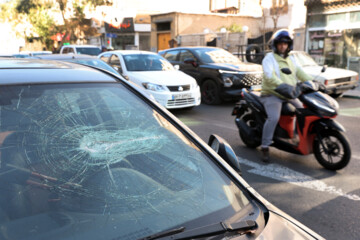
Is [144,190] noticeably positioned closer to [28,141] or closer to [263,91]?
[28,141]

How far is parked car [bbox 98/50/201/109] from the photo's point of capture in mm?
8195

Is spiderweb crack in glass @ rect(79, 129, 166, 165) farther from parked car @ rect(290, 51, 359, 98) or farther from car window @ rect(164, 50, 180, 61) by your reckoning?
car window @ rect(164, 50, 180, 61)

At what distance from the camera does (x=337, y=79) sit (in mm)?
9961

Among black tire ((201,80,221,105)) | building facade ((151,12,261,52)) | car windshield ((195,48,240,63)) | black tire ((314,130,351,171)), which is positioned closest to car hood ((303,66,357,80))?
car windshield ((195,48,240,63))

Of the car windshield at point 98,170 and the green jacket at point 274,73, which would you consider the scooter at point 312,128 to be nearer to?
the green jacket at point 274,73

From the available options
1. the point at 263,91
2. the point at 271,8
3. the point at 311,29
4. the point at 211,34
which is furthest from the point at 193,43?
the point at 263,91

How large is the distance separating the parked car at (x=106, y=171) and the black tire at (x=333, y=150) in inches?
110

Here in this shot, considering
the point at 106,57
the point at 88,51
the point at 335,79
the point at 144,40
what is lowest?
the point at 335,79

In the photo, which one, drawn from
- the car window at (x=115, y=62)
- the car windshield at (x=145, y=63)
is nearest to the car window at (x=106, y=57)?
the car window at (x=115, y=62)

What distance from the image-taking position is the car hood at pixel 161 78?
834 centimetres

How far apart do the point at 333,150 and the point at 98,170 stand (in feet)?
12.0

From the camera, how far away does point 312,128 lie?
4574 millimetres

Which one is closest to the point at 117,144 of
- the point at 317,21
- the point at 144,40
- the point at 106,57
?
the point at 106,57

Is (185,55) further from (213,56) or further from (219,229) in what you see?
(219,229)
